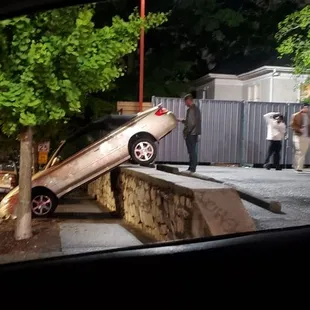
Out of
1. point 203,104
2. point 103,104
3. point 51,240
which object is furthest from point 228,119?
point 51,240

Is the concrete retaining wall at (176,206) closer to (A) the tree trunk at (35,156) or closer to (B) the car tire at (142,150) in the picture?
(B) the car tire at (142,150)

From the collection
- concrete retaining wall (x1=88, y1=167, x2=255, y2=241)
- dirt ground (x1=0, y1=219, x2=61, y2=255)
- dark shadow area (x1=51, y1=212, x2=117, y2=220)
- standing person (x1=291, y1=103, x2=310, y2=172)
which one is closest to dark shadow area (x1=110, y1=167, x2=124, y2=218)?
concrete retaining wall (x1=88, y1=167, x2=255, y2=241)

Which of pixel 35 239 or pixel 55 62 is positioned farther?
pixel 35 239

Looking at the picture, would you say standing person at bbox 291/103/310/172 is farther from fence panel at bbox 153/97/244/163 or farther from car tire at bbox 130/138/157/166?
car tire at bbox 130/138/157/166

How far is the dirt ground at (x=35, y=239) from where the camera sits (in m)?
6.54

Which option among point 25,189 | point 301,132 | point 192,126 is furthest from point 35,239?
point 301,132

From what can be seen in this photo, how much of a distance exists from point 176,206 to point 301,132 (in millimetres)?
5671

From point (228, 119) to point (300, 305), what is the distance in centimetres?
1237

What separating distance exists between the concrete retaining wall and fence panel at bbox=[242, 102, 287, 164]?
4.23m

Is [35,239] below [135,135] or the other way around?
below

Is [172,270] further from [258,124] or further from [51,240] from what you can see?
[258,124]

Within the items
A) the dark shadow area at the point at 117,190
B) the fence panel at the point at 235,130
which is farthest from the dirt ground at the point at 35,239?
the fence panel at the point at 235,130

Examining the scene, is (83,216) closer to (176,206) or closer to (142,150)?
(142,150)

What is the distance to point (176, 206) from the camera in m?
6.06
